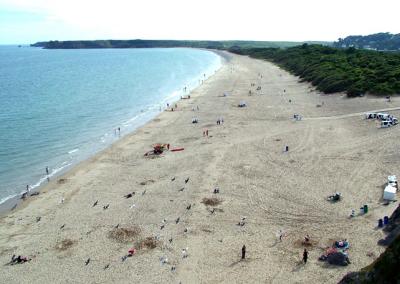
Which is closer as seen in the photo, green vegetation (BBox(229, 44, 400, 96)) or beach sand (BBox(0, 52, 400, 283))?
beach sand (BBox(0, 52, 400, 283))

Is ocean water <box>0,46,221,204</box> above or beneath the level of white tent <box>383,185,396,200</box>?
beneath

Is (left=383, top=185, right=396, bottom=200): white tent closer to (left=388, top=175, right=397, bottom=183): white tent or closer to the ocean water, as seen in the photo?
(left=388, top=175, right=397, bottom=183): white tent

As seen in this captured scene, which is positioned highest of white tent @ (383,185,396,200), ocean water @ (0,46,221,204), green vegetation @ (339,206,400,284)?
green vegetation @ (339,206,400,284)

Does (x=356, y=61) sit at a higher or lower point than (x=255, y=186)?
higher

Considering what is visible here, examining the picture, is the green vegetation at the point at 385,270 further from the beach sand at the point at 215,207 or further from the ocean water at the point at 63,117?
the ocean water at the point at 63,117

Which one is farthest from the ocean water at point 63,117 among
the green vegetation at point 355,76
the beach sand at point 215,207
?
the green vegetation at point 355,76

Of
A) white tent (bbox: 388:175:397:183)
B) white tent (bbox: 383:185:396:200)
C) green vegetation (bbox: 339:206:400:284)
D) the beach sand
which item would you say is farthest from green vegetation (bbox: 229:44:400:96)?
green vegetation (bbox: 339:206:400:284)

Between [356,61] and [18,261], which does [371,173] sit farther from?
[356,61]

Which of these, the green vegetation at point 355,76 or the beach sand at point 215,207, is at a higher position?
the green vegetation at point 355,76

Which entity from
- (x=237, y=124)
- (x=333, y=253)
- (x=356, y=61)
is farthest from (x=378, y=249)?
(x=356, y=61)
